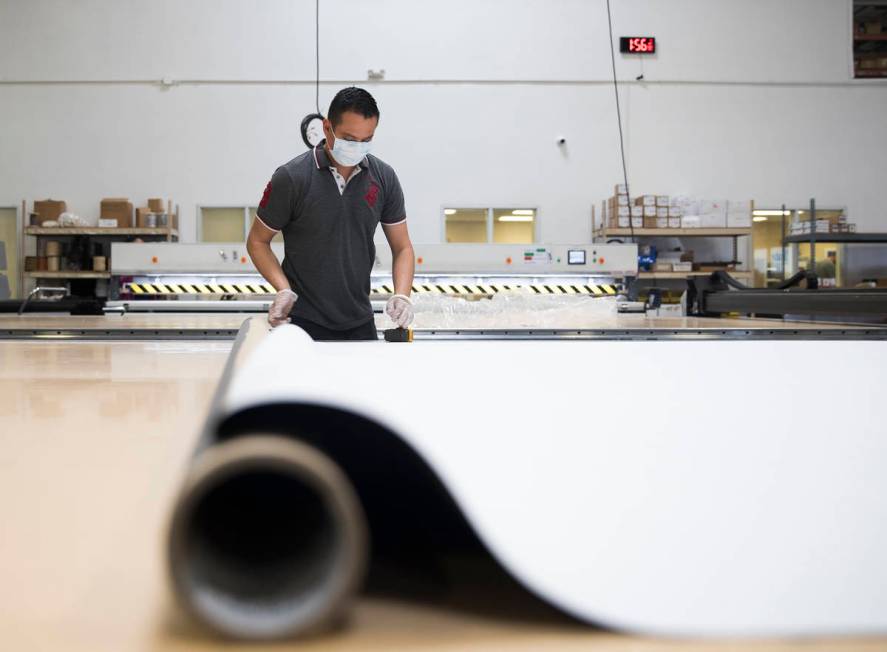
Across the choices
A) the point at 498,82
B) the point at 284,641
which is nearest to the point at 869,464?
the point at 284,641

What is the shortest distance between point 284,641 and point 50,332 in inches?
111

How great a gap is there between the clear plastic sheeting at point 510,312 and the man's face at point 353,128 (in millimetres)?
926

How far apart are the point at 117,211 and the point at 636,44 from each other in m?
6.18

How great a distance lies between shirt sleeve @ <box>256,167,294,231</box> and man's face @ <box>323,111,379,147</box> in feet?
0.64

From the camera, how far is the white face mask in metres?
2.26

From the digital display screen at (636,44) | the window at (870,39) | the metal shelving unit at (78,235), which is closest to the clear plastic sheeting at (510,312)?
the metal shelving unit at (78,235)

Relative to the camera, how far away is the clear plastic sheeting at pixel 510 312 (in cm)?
317

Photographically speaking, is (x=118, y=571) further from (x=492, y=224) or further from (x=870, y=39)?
(x=870, y=39)

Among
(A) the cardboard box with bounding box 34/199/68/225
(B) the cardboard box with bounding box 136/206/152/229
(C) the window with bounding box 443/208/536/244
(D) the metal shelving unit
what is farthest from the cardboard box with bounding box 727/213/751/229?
(A) the cardboard box with bounding box 34/199/68/225

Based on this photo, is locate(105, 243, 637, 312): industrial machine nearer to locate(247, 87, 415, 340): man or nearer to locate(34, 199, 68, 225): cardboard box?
locate(34, 199, 68, 225): cardboard box

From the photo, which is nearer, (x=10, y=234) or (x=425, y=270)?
(x=425, y=270)

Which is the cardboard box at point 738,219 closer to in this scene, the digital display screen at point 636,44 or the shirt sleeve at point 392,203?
the digital display screen at point 636,44

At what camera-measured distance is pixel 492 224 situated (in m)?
8.38

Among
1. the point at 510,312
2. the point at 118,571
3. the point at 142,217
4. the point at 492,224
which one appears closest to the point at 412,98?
the point at 492,224
